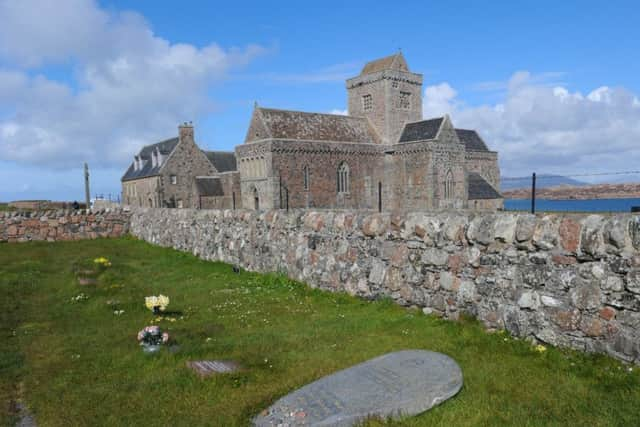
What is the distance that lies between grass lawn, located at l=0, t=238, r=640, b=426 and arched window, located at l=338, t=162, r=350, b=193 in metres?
32.4

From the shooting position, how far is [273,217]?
1332 cm

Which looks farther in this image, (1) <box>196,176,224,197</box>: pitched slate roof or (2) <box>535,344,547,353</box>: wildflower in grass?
(1) <box>196,176,224,197</box>: pitched slate roof

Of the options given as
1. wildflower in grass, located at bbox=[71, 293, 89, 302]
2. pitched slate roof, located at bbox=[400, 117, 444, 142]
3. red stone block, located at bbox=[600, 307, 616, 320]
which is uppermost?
pitched slate roof, located at bbox=[400, 117, 444, 142]

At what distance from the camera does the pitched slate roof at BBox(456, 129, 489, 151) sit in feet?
195

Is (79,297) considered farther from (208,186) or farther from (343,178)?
(208,186)

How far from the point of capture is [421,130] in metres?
47.0

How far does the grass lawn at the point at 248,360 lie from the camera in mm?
4945

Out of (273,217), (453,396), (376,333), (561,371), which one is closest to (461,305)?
(376,333)

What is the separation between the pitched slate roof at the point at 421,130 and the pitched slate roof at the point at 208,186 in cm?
1993

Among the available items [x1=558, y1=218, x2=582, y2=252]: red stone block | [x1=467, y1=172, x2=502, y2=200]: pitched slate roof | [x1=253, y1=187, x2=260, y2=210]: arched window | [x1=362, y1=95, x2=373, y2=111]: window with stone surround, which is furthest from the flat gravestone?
[x1=362, y1=95, x2=373, y2=111]: window with stone surround

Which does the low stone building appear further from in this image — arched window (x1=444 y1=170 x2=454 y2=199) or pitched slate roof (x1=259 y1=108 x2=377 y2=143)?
arched window (x1=444 y1=170 x2=454 y2=199)

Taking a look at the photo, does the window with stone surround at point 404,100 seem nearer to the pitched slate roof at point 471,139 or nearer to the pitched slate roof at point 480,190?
the pitched slate roof at point 480,190

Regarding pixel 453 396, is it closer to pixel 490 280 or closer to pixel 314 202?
pixel 490 280

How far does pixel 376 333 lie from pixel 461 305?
1.47 meters
